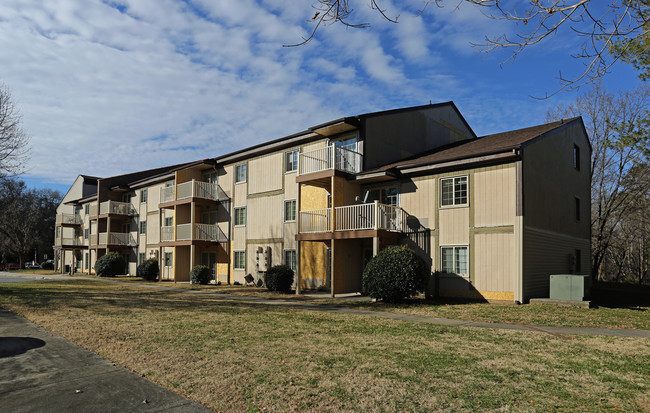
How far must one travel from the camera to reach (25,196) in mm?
79812

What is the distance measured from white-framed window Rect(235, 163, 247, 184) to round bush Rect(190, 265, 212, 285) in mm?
5790

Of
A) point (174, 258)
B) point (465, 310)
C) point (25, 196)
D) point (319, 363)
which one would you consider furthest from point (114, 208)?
point (25, 196)

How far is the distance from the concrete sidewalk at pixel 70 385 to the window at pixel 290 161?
16855 mm

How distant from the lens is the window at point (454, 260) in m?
18.1

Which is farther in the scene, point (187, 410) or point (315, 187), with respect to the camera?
point (315, 187)

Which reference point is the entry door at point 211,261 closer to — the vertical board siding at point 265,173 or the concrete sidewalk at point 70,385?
the vertical board siding at point 265,173

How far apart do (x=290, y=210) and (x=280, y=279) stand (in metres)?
4.43

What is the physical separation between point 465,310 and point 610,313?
4447 millimetres

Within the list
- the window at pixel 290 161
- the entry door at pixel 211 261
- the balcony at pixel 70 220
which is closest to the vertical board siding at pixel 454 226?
the window at pixel 290 161

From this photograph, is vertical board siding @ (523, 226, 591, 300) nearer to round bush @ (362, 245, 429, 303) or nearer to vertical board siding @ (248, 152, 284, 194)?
round bush @ (362, 245, 429, 303)

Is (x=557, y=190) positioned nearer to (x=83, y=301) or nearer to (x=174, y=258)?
(x=83, y=301)

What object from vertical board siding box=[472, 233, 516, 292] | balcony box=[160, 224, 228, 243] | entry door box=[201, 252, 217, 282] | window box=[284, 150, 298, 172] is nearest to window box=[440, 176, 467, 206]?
vertical board siding box=[472, 233, 516, 292]

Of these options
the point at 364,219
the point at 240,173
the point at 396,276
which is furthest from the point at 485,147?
the point at 240,173

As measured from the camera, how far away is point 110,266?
119 feet
